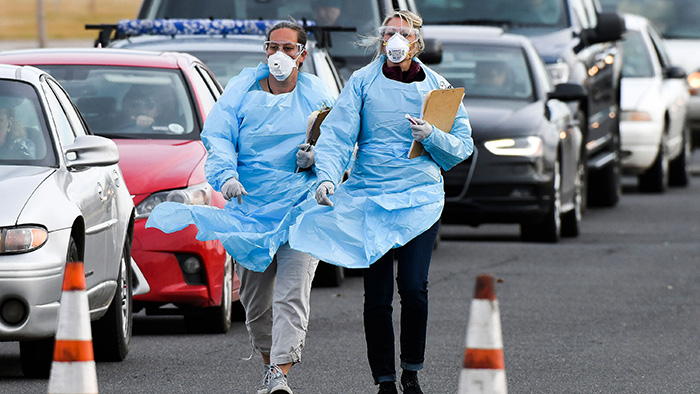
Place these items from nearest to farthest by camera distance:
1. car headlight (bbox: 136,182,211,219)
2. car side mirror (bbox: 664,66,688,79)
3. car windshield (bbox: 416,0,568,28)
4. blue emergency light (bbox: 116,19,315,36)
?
car headlight (bbox: 136,182,211,219)
blue emergency light (bbox: 116,19,315,36)
car windshield (bbox: 416,0,568,28)
car side mirror (bbox: 664,66,688,79)

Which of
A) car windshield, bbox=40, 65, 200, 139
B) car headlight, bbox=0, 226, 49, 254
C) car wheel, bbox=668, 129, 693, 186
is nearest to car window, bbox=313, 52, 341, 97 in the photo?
car windshield, bbox=40, 65, 200, 139

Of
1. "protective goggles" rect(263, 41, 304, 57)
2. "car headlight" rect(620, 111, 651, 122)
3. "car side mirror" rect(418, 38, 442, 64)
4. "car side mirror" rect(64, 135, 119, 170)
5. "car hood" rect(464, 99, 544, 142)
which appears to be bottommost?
"car headlight" rect(620, 111, 651, 122)

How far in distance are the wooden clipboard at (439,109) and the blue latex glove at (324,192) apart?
1.18ft

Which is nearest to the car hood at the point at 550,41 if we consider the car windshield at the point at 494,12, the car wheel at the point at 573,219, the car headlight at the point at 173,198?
the car windshield at the point at 494,12

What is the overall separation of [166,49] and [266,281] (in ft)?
16.5

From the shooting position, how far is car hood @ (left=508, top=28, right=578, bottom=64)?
1719 centimetres

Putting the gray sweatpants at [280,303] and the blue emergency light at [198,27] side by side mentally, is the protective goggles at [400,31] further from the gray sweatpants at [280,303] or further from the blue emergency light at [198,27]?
the blue emergency light at [198,27]

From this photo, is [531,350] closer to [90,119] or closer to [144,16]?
[90,119]

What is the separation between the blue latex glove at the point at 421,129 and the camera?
6.87m

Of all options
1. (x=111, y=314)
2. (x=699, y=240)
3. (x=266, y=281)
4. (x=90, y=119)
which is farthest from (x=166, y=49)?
(x=699, y=240)

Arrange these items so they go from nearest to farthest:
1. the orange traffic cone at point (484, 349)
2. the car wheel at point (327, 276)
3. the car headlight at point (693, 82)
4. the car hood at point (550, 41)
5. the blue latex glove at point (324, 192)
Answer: the orange traffic cone at point (484, 349) → the blue latex glove at point (324, 192) → the car wheel at point (327, 276) → the car hood at point (550, 41) → the car headlight at point (693, 82)

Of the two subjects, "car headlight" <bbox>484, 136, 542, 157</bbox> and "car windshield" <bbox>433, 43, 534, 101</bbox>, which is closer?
"car headlight" <bbox>484, 136, 542, 157</bbox>

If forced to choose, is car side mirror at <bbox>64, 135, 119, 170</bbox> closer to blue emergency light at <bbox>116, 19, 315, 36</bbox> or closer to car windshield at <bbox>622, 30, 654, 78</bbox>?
blue emergency light at <bbox>116, 19, 315, 36</bbox>

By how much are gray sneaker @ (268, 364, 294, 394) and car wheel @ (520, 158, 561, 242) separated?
25.9 feet
